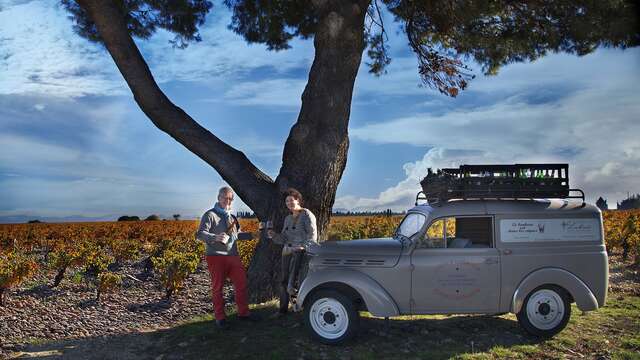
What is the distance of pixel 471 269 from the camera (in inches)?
325

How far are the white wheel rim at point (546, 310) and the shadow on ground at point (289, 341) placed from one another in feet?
0.99

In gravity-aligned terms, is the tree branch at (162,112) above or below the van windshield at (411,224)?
above

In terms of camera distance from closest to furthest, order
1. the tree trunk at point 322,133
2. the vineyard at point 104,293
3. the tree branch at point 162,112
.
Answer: the vineyard at point 104,293 → the tree trunk at point 322,133 → the tree branch at point 162,112

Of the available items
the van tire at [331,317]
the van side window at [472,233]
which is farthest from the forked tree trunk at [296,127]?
Result: the van side window at [472,233]

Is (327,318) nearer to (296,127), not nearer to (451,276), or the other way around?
(451,276)

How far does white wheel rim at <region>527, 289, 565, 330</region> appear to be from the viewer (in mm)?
8609

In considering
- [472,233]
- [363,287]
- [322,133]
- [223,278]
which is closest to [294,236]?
[223,278]

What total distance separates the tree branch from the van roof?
4.10 meters

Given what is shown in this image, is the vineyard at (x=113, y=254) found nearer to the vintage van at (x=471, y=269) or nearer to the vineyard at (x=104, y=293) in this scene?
the vineyard at (x=104, y=293)

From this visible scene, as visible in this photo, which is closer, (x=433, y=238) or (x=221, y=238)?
(x=433, y=238)

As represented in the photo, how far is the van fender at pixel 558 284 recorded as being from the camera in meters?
8.38

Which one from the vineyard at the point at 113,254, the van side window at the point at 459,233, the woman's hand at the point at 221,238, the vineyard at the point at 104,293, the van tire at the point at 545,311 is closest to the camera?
the van side window at the point at 459,233

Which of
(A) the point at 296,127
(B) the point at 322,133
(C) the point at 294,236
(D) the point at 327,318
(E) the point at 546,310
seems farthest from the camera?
(A) the point at 296,127

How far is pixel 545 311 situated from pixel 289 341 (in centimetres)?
379
